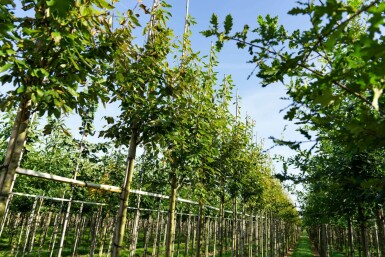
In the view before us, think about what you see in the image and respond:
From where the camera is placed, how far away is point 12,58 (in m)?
2.47

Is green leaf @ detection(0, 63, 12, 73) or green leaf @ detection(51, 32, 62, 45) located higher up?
green leaf @ detection(51, 32, 62, 45)

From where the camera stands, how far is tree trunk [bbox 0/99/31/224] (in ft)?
9.01

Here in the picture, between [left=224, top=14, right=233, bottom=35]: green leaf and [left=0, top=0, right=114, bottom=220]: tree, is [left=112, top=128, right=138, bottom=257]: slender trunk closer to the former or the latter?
[left=0, top=0, right=114, bottom=220]: tree

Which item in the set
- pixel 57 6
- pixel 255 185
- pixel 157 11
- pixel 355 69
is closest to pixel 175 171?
pixel 157 11

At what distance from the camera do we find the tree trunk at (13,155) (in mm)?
2746

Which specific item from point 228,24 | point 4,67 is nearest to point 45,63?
point 4,67

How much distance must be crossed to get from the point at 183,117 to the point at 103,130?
1373 mm

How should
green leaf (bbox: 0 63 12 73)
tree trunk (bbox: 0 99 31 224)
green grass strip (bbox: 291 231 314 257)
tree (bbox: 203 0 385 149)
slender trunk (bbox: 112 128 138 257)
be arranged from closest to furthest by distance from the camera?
1. tree (bbox: 203 0 385 149)
2. green leaf (bbox: 0 63 12 73)
3. tree trunk (bbox: 0 99 31 224)
4. slender trunk (bbox: 112 128 138 257)
5. green grass strip (bbox: 291 231 314 257)

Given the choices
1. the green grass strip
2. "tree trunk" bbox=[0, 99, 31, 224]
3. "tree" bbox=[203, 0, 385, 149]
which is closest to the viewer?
"tree" bbox=[203, 0, 385, 149]

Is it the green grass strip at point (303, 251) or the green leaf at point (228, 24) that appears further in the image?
the green grass strip at point (303, 251)

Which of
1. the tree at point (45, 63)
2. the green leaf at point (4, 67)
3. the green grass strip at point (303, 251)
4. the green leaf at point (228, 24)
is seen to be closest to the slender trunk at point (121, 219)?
the tree at point (45, 63)

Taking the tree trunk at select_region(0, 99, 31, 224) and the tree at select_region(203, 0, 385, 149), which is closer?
the tree at select_region(203, 0, 385, 149)

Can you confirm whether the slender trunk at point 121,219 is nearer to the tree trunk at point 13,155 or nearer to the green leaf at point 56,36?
A: the tree trunk at point 13,155

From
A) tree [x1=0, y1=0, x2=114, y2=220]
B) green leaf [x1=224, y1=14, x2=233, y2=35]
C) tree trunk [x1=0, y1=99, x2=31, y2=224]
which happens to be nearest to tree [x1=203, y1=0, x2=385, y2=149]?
green leaf [x1=224, y1=14, x2=233, y2=35]
